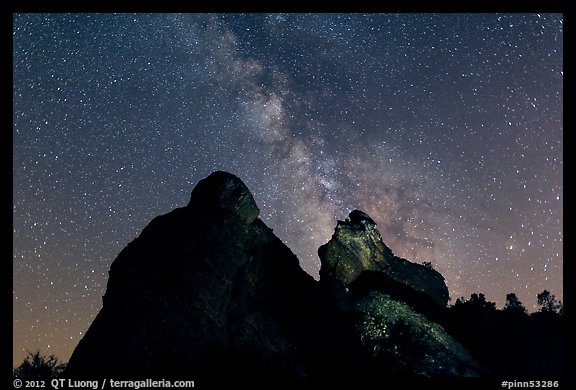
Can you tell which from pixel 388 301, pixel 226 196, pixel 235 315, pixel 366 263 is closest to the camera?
pixel 235 315

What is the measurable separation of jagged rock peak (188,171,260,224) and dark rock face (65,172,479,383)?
0.05 meters

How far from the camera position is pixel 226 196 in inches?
640

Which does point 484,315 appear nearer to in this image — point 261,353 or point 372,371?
point 372,371

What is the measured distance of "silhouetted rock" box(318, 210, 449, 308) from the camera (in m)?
20.5

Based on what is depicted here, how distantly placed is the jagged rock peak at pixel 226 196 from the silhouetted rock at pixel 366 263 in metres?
5.85

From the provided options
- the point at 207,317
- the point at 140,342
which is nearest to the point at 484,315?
the point at 207,317

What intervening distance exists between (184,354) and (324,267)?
1059cm

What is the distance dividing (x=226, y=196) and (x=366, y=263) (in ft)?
30.1

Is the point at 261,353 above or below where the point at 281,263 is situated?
below

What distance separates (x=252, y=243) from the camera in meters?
16.1

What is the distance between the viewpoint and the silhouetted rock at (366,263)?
20469mm

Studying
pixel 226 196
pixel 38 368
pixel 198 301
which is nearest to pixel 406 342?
pixel 198 301

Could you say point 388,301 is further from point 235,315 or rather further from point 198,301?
point 198,301

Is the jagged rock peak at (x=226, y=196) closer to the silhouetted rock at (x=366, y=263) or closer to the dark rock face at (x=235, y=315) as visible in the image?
the dark rock face at (x=235, y=315)
